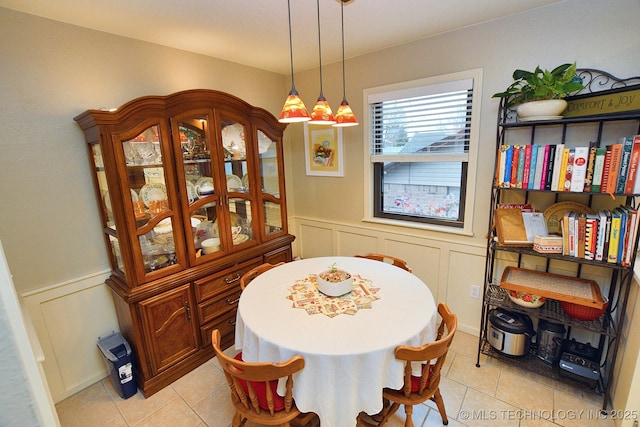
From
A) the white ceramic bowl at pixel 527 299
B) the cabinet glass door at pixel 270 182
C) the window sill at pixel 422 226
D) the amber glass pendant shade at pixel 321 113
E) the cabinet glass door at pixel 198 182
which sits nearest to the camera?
the amber glass pendant shade at pixel 321 113

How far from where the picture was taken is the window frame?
7.28 feet

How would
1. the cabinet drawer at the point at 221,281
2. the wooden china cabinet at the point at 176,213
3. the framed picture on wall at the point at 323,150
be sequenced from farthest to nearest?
the framed picture on wall at the point at 323,150 → the cabinet drawer at the point at 221,281 → the wooden china cabinet at the point at 176,213

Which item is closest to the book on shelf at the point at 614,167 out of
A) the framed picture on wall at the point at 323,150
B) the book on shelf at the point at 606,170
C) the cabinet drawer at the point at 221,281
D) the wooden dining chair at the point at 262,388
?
the book on shelf at the point at 606,170

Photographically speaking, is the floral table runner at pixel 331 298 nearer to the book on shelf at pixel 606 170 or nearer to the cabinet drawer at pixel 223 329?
the cabinet drawer at pixel 223 329

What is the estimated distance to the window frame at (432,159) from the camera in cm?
222

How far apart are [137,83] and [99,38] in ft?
1.06

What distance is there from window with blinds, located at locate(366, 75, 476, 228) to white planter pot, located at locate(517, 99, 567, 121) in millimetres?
468

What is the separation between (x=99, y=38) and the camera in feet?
6.43

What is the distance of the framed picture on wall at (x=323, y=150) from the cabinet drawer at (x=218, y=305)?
154cm

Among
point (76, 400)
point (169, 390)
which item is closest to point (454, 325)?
point (169, 390)

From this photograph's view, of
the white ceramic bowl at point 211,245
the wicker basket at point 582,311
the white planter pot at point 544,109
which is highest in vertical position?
the white planter pot at point 544,109

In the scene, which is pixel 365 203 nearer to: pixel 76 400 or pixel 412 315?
pixel 412 315

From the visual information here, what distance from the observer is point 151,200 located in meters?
2.00

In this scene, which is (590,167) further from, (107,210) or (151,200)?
(107,210)
